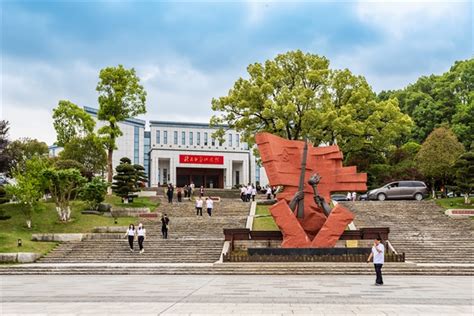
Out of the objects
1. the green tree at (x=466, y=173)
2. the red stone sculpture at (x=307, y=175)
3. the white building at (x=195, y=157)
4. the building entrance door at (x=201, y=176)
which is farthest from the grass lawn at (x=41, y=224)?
the building entrance door at (x=201, y=176)

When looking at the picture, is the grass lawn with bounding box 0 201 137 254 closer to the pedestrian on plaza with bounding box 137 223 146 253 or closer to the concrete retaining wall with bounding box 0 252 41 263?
the concrete retaining wall with bounding box 0 252 41 263

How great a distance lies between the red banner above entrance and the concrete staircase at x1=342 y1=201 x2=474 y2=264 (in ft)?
96.0

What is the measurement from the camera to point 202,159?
60.3 meters

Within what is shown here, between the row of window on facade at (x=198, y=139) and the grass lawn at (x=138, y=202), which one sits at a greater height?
the row of window on facade at (x=198, y=139)

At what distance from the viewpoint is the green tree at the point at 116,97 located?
37.4 metres

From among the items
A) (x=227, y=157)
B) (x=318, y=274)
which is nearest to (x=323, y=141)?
(x=318, y=274)

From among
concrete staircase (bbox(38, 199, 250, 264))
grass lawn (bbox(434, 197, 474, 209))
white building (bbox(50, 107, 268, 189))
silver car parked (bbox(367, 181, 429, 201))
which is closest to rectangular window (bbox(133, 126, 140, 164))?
white building (bbox(50, 107, 268, 189))

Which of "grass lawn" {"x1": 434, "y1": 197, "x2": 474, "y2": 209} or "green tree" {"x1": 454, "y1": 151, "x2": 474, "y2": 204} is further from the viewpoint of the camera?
"grass lawn" {"x1": 434, "y1": 197, "x2": 474, "y2": 209}

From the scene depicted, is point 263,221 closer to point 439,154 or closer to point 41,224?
point 41,224

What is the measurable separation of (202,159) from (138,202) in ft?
86.2

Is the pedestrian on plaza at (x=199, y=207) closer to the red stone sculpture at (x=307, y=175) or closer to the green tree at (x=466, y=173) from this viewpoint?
the red stone sculpture at (x=307, y=175)

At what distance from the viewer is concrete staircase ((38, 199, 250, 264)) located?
21391 mm

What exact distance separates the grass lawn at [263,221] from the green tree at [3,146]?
16.4m

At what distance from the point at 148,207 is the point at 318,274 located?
17186 mm
